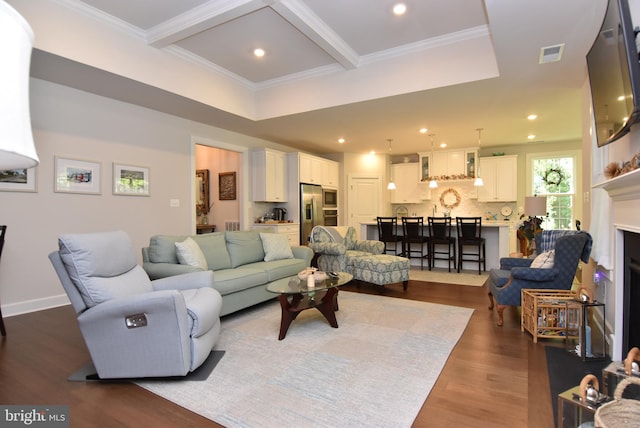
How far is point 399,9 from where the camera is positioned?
11.0 ft

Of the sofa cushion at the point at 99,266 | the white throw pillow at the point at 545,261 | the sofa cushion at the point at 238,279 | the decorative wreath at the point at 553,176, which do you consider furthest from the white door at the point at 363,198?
the sofa cushion at the point at 99,266

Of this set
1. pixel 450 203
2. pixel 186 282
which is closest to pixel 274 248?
pixel 186 282

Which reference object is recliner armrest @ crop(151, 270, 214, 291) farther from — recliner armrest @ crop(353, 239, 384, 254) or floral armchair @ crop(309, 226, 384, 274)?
recliner armrest @ crop(353, 239, 384, 254)

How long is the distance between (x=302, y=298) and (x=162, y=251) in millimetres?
1533

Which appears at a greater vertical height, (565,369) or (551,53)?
(551,53)

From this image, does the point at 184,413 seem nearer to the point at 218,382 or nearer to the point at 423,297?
the point at 218,382

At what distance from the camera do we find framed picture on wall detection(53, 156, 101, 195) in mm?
3924

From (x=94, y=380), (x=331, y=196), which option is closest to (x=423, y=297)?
(x=94, y=380)

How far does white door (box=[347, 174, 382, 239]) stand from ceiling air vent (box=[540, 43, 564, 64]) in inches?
209

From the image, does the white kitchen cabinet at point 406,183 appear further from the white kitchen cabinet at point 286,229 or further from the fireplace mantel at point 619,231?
the fireplace mantel at point 619,231

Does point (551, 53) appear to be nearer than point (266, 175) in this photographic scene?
Yes

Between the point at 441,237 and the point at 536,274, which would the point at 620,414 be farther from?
the point at 441,237

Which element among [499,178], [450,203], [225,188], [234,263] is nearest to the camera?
[234,263]

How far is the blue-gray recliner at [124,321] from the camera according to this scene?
6.93ft
